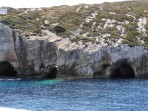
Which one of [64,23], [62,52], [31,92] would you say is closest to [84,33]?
[64,23]

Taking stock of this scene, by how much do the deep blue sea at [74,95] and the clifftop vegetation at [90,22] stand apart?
18.2 metres

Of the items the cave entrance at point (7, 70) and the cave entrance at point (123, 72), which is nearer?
the cave entrance at point (123, 72)

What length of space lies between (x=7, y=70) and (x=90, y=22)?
77.1 feet

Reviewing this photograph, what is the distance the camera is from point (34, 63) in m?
84.8

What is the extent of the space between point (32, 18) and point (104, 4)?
1117 inches

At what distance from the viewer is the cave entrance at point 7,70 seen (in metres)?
88.3

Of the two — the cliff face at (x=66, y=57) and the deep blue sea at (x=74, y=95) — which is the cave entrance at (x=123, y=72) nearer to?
the cliff face at (x=66, y=57)

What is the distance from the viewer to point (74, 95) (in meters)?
56.8

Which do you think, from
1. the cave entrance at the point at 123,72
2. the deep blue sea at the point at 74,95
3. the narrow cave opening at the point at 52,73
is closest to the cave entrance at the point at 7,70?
the narrow cave opening at the point at 52,73

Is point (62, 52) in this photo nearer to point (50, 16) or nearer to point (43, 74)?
point (43, 74)

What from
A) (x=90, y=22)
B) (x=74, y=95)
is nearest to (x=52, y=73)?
(x=90, y=22)

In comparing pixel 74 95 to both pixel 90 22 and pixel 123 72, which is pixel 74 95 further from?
pixel 90 22

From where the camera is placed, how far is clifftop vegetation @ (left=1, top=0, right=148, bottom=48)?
301 feet

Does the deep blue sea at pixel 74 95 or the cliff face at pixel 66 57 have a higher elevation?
the cliff face at pixel 66 57
